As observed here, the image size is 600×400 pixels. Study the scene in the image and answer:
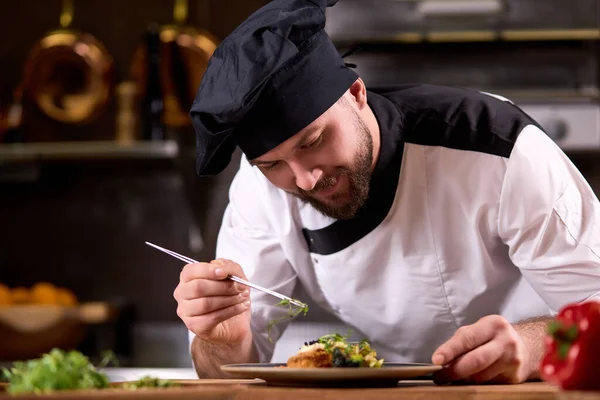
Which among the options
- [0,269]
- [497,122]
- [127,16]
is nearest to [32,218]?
[0,269]

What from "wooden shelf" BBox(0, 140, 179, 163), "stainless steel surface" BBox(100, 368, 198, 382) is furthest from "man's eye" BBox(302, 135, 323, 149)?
"wooden shelf" BBox(0, 140, 179, 163)

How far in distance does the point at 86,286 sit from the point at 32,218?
1.13ft

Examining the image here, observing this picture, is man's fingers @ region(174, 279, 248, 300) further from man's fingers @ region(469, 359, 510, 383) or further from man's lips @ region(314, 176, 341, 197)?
man's fingers @ region(469, 359, 510, 383)

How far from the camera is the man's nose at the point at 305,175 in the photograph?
136 cm

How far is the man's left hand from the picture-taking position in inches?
44.1

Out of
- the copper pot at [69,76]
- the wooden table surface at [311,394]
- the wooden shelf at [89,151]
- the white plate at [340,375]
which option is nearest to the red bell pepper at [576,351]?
the wooden table surface at [311,394]

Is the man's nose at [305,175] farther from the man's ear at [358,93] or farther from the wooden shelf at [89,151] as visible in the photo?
the wooden shelf at [89,151]

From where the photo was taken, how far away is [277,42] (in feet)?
4.26

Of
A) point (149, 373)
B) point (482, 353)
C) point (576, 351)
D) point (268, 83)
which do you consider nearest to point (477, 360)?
point (482, 353)

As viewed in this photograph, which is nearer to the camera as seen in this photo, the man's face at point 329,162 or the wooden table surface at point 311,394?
the wooden table surface at point 311,394

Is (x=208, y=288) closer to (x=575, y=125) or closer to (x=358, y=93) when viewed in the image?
(x=358, y=93)

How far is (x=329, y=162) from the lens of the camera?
1385 mm

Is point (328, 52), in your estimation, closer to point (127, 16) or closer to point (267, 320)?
point (267, 320)

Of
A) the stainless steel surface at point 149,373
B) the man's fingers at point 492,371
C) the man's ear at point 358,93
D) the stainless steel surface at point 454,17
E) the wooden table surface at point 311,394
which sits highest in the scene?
the stainless steel surface at point 454,17
